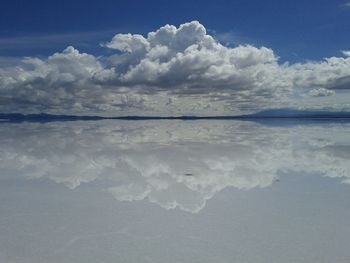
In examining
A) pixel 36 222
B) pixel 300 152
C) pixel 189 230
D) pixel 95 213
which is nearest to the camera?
pixel 189 230

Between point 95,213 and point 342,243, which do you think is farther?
point 95,213

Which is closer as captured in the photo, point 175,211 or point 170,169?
point 175,211

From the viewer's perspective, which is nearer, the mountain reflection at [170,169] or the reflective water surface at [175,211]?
the reflective water surface at [175,211]

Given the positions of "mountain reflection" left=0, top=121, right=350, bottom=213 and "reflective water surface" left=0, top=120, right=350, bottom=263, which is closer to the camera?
"reflective water surface" left=0, top=120, right=350, bottom=263

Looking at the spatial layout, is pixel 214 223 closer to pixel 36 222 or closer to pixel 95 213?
pixel 95 213

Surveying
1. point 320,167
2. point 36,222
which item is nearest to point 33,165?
point 36,222

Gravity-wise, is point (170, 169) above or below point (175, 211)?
below

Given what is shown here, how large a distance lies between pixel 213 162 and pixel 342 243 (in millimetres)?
9500

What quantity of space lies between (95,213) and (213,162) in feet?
26.9

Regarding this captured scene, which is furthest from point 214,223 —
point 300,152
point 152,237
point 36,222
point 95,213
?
point 300,152

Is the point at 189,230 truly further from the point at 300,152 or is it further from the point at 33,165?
the point at 300,152

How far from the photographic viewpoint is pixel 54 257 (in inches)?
227

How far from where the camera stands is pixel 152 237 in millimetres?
6711

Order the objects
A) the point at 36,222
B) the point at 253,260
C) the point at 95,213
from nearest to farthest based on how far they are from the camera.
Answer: the point at 253,260, the point at 36,222, the point at 95,213
